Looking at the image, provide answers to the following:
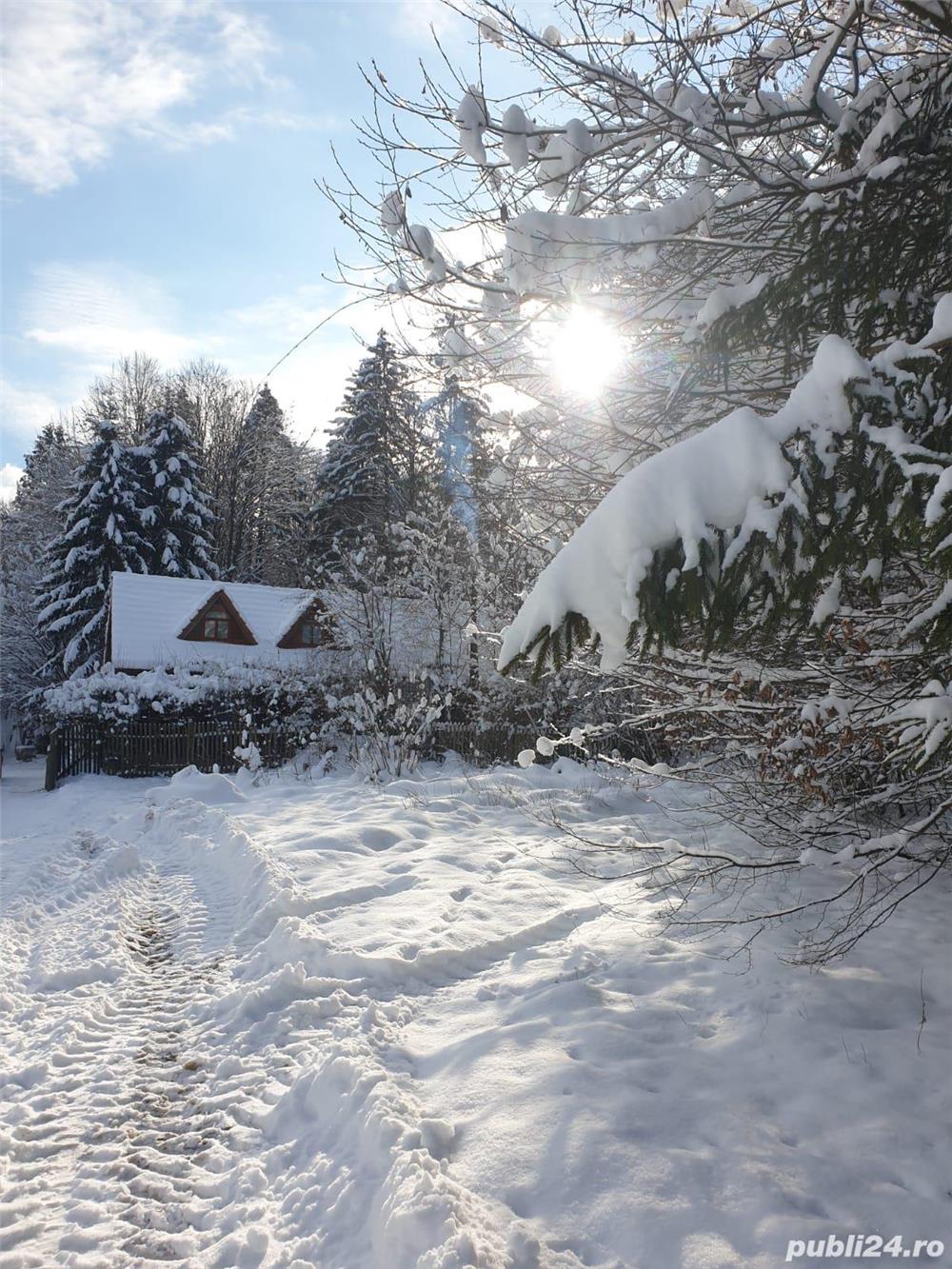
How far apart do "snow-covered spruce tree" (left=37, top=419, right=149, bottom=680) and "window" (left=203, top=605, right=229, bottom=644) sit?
5.11 meters

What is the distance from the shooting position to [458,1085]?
10.6 ft

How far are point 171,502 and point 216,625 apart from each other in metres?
8.04

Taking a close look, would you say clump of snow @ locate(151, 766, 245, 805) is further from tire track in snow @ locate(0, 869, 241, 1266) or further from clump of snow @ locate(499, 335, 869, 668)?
clump of snow @ locate(499, 335, 869, 668)

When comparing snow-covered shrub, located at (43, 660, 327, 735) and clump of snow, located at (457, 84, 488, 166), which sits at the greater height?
clump of snow, located at (457, 84, 488, 166)

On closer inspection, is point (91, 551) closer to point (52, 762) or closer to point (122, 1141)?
point (52, 762)

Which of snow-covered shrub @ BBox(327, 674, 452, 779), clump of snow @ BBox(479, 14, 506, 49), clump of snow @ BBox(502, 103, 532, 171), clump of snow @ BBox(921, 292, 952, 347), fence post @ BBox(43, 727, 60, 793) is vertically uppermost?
clump of snow @ BBox(479, 14, 506, 49)

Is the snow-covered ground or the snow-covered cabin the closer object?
the snow-covered ground

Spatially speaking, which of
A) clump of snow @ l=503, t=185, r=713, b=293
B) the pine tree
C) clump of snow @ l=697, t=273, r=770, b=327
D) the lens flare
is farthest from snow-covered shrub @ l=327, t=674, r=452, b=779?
the pine tree

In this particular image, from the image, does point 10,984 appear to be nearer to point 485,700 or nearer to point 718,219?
point 718,219

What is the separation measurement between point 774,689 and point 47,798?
48.6ft

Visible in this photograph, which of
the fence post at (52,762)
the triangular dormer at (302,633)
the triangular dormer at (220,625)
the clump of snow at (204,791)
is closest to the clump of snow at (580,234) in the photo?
the clump of snow at (204,791)

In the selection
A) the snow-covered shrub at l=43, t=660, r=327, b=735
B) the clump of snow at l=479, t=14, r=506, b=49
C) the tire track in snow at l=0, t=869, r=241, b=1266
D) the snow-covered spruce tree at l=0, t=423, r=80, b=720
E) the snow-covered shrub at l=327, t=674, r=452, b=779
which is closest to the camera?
the tire track in snow at l=0, t=869, r=241, b=1266

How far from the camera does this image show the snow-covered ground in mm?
2447

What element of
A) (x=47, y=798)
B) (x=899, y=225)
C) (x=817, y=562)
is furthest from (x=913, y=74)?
(x=47, y=798)
